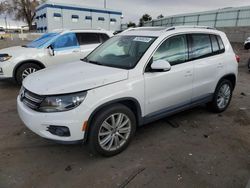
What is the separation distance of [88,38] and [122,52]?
4.11 meters

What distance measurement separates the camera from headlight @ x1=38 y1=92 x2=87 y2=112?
2.75m

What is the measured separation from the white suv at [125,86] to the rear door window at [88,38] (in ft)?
10.8

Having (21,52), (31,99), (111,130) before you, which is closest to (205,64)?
(111,130)

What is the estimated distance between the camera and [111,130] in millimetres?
3113

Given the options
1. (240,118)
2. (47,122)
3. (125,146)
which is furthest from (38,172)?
(240,118)

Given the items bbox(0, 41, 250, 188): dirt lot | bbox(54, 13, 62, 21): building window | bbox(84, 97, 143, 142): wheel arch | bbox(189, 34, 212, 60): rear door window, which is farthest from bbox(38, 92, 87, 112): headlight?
bbox(54, 13, 62, 21): building window

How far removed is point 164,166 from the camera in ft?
10.0

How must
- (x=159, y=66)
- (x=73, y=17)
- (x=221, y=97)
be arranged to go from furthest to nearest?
(x=73, y=17) < (x=221, y=97) < (x=159, y=66)

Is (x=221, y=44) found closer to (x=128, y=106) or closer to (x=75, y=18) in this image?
(x=128, y=106)

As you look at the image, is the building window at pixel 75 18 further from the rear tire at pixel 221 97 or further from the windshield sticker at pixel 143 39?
the windshield sticker at pixel 143 39

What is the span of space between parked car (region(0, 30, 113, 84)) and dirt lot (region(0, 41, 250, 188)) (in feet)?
8.02

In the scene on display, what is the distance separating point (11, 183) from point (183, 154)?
7.60ft

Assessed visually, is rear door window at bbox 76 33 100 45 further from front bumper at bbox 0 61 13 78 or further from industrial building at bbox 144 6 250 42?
industrial building at bbox 144 6 250 42

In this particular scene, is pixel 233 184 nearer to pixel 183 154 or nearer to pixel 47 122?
pixel 183 154
